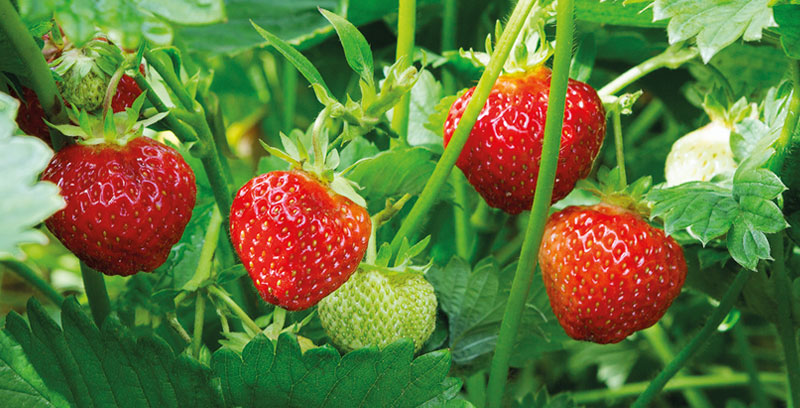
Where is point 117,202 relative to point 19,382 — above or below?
above

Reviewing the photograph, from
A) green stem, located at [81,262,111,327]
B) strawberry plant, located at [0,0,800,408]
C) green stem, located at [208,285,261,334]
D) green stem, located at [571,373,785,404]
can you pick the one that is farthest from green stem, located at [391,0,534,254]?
green stem, located at [571,373,785,404]

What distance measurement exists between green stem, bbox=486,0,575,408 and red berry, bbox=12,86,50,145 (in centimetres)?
35

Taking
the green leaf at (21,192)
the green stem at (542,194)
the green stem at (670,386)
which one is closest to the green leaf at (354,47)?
the green stem at (542,194)

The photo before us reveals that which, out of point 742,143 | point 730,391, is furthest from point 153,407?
point 730,391

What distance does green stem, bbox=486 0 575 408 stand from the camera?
48cm

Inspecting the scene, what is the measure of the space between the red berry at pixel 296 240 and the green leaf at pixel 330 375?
0.04 metres

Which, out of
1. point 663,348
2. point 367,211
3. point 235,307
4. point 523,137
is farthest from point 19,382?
point 663,348

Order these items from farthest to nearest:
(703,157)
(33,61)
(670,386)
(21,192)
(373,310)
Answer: (670,386) < (703,157) < (373,310) < (33,61) < (21,192)

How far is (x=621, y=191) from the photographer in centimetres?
65

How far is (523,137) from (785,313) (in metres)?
0.28

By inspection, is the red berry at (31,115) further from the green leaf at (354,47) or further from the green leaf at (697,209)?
the green leaf at (697,209)

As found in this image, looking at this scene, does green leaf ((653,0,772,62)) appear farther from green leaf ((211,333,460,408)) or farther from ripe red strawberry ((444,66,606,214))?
green leaf ((211,333,460,408))

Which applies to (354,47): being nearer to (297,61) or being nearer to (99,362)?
(297,61)

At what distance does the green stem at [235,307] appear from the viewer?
22.4 inches
